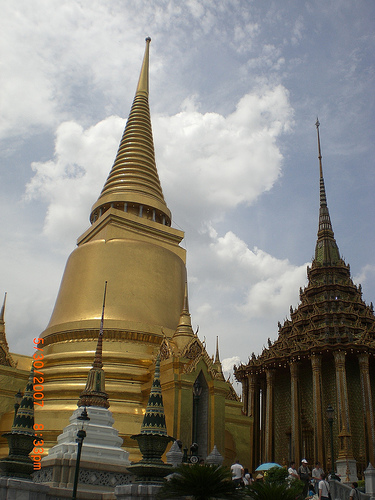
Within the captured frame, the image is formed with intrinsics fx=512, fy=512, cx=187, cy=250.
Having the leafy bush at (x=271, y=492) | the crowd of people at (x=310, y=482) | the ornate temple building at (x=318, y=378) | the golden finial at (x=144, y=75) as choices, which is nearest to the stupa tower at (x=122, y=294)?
the golden finial at (x=144, y=75)

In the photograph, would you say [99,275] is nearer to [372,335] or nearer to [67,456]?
[67,456]

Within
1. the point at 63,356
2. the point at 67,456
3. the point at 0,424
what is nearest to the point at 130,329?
the point at 63,356

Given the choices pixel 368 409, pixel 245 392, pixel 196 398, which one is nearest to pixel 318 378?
pixel 368 409

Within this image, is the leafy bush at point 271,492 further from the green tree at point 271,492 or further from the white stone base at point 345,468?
the white stone base at point 345,468

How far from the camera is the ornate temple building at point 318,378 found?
71.3 ft

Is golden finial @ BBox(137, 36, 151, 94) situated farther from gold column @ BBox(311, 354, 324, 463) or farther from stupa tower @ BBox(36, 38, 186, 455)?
gold column @ BBox(311, 354, 324, 463)

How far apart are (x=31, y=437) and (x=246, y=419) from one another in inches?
453

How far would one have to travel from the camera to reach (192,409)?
53.0 feet

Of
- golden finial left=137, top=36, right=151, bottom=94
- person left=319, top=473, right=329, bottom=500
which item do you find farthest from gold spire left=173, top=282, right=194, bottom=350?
golden finial left=137, top=36, right=151, bottom=94

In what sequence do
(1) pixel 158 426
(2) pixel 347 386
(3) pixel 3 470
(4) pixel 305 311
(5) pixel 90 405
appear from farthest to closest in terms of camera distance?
(4) pixel 305 311
(2) pixel 347 386
(5) pixel 90 405
(3) pixel 3 470
(1) pixel 158 426

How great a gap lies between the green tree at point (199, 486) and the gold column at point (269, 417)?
1844cm

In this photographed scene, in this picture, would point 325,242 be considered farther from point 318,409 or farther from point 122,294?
point 122,294

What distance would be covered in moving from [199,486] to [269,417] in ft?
62.5

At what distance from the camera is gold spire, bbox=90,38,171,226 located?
2391cm
